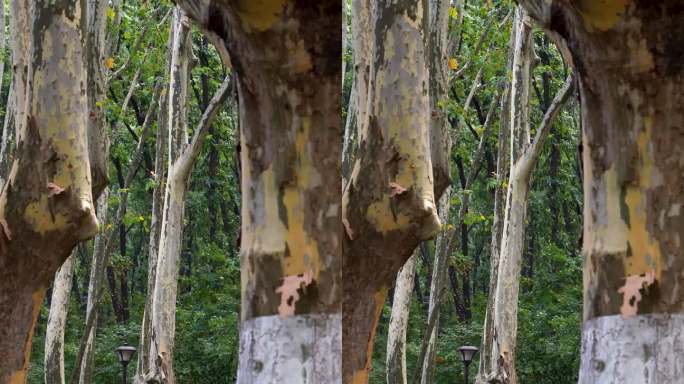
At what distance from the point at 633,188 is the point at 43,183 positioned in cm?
647

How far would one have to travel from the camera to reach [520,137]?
76.7 feet

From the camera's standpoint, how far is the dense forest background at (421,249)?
1104 inches

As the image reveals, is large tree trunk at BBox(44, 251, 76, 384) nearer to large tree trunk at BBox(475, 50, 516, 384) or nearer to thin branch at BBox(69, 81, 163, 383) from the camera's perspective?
thin branch at BBox(69, 81, 163, 383)

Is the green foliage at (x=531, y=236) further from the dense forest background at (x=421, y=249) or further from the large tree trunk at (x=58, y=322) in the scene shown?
the large tree trunk at (x=58, y=322)

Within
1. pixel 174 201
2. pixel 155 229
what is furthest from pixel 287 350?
pixel 155 229

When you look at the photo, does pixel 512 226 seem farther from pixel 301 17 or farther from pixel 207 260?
pixel 301 17

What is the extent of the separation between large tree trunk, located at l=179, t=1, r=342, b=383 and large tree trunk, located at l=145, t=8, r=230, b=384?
1459 centimetres

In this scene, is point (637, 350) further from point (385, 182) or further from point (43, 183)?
point (43, 183)

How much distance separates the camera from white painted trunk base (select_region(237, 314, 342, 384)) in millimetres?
6906

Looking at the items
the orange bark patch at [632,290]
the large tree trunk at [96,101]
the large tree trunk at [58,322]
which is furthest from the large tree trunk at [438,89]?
the large tree trunk at [58,322]

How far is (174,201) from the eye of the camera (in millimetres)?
23062

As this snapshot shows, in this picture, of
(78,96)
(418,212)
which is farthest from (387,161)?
(78,96)

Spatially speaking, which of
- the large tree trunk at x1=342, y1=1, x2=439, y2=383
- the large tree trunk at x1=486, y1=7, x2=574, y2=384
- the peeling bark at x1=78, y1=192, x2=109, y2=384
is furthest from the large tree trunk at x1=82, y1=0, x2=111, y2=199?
the peeling bark at x1=78, y1=192, x2=109, y2=384

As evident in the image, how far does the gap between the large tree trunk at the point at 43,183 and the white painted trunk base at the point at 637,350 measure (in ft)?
20.6
